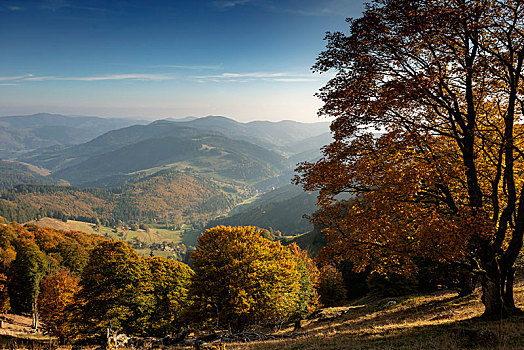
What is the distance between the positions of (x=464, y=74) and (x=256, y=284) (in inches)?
911

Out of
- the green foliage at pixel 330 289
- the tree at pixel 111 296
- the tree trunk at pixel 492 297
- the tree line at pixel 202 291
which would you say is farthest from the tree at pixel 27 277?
the tree trunk at pixel 492 297

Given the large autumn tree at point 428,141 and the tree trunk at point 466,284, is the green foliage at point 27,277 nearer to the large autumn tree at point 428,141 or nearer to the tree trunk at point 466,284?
the large autumn tree at point 428,141

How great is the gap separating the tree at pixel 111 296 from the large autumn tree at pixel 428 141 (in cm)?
2537

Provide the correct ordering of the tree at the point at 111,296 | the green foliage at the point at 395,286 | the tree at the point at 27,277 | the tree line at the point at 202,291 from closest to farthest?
the tree line at the point at 202,291 < the tree at the point at 111,296 < the green foliage at the point at 395,286 < the tree at the point at 27,277

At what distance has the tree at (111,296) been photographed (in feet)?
95.8

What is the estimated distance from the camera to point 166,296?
39.8 m

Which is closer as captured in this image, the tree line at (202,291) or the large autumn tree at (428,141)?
the large autumn tree at (428,141)

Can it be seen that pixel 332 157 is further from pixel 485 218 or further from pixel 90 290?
pixel 90 290

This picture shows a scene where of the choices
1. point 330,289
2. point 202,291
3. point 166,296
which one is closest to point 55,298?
point 166,296

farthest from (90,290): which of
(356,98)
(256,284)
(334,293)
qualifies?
(334,293)

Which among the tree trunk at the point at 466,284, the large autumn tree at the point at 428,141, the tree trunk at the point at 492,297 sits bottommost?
the tree trunk at the point at 466,284

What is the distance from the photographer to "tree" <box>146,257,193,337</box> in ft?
119

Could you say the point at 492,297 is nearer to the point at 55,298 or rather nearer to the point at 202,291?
the point at 202,291

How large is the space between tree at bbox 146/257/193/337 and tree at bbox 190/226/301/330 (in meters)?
11.1
